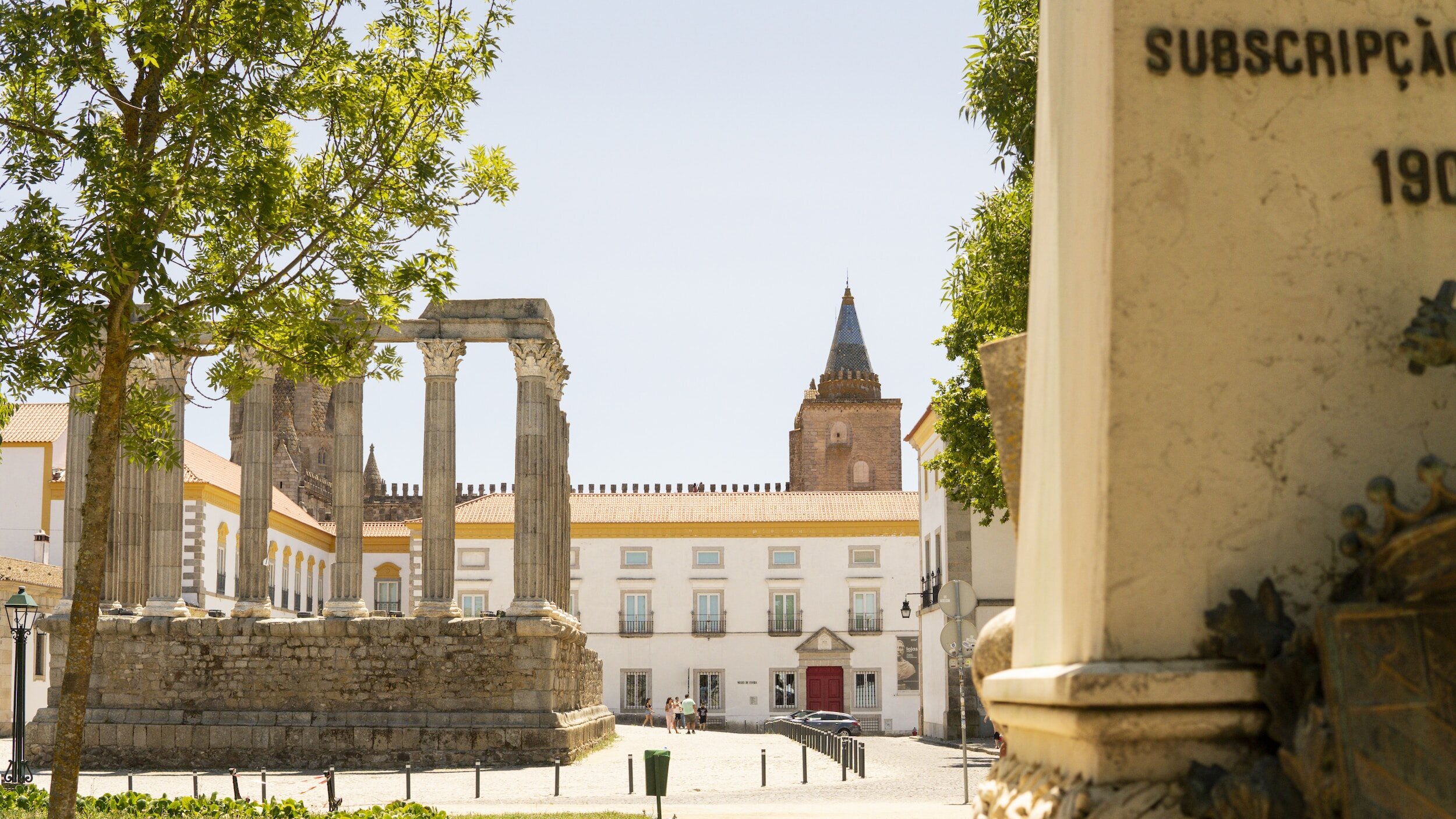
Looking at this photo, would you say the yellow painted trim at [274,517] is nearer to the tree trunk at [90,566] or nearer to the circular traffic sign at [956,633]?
the circular traffic sign at [956,633]

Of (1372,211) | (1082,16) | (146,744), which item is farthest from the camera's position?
(146,744)

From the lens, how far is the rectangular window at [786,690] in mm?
54875

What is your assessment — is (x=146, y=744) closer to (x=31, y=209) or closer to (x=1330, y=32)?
(x=31, y=209)

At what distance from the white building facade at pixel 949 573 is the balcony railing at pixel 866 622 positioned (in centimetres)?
1231

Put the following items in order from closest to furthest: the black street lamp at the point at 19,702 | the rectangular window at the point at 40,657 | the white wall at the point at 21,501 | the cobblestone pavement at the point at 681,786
→ the cobblestone pavement at the point at 681,786 < the black street lamp at the point at 19,702 < the rectangular window at the point at 40,657 < the white wall at the point at 21,501

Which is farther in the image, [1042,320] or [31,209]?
[31,209]

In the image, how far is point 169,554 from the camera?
28.7 m

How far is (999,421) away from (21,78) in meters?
9.06

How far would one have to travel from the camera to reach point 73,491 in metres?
28.3

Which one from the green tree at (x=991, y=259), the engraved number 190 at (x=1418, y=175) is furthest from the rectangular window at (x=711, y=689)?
the engraved number 190 at (x=1418, y=175)

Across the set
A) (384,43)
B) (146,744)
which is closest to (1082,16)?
(384,43)

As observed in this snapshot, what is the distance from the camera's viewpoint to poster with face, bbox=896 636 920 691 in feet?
178

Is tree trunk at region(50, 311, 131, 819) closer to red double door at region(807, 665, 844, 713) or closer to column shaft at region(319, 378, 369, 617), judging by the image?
column shaft at region(319, 378, 369, 617)

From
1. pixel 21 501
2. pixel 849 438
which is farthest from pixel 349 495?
pixel 849 438
